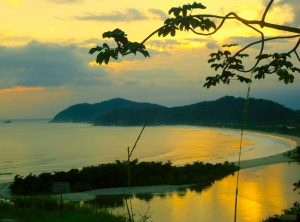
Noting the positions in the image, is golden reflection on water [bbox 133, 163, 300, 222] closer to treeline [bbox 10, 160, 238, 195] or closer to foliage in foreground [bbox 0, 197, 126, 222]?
treeline [bbox 10, 160, 238, 195]

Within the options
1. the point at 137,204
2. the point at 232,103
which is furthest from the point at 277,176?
the point at 232,103

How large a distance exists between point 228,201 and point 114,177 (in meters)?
9.47

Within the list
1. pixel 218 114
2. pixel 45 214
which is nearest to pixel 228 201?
pixel 45 214

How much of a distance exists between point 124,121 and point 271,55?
181130 millimetres

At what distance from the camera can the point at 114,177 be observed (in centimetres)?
3319

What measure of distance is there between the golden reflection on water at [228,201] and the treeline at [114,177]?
1961mm

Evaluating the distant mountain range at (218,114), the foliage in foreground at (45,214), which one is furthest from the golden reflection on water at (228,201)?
the distant mountain range at (218,114)

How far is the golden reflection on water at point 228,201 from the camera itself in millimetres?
22953

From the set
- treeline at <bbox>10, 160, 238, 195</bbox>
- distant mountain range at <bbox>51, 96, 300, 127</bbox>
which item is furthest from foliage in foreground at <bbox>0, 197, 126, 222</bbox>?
distant mountain range at <bbox>51, 96, 300, 127</bbox>

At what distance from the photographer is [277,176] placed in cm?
3762

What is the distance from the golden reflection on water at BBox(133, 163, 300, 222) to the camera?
22953 millimetres

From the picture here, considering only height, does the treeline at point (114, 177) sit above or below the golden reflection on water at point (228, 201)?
above

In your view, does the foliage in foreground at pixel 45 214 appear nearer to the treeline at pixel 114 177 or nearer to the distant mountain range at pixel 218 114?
the treeline at pixel 114 177

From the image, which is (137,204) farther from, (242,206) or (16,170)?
(16,170)
